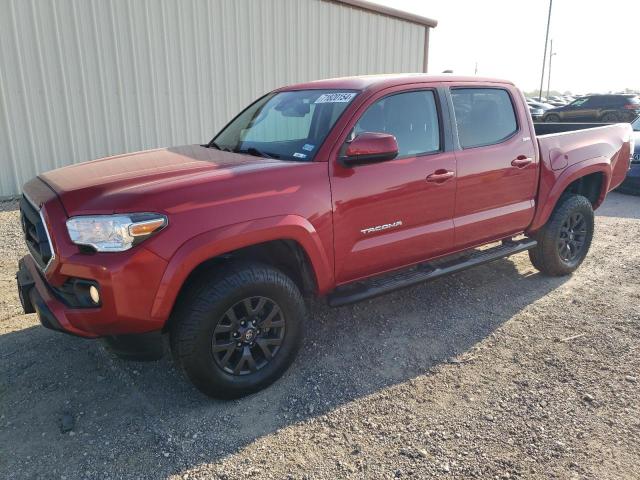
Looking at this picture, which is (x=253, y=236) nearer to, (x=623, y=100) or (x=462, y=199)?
(x=462, y=199)

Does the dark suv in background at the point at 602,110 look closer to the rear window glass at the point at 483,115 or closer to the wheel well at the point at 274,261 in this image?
the rear window glass at the point at 483,115

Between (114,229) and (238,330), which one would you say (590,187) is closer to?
(238,330)

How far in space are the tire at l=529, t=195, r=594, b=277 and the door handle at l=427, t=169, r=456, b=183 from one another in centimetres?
154

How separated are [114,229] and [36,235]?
0.73 m

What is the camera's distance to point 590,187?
16.7ft

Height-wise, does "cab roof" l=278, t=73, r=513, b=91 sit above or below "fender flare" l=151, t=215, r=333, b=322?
above

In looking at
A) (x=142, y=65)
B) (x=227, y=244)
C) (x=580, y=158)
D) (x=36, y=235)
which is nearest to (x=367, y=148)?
(x=227, y=244)

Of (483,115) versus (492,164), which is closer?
(492,164)

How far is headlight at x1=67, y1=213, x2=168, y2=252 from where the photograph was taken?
96.4 inches

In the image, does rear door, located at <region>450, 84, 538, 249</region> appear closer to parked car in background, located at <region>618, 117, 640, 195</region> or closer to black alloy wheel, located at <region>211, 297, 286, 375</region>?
black alloy wheel, located at <region>211, 297, 286, 375</region>

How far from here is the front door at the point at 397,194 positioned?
3178 mm

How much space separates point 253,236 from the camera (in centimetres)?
276

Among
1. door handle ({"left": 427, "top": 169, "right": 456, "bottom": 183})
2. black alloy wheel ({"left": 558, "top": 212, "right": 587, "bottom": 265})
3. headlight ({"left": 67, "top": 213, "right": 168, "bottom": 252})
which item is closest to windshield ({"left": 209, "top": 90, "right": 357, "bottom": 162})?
door handle ({"left": 427, "top": 169, "right": 456, "bottom": 183})

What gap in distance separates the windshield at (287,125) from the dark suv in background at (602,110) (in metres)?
17.6
